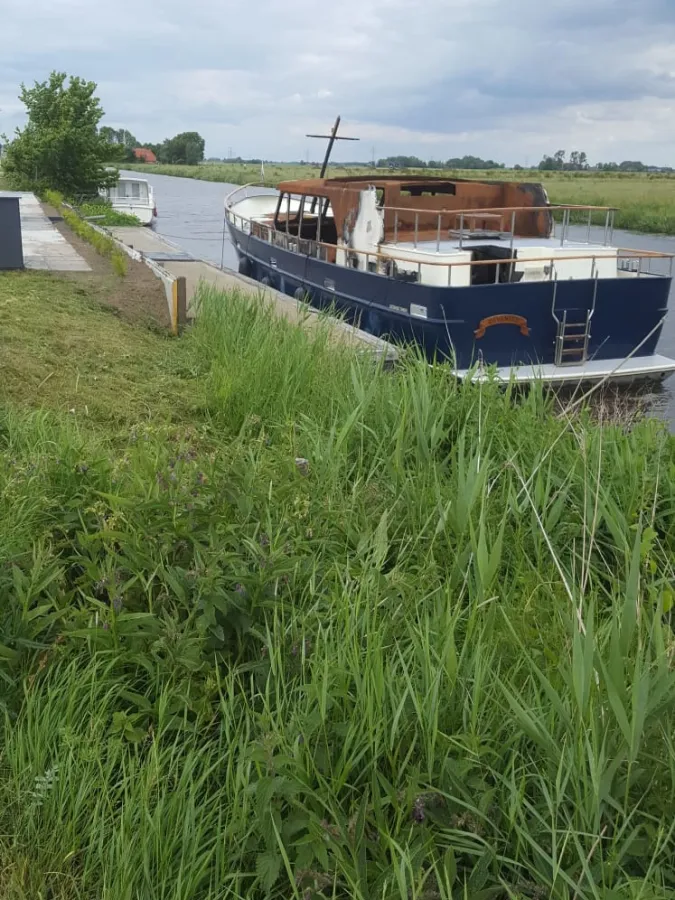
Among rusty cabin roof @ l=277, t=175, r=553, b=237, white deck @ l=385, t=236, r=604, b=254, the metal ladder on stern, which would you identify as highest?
rusty cabin roof @ l=277, t=175, r=553, b=237

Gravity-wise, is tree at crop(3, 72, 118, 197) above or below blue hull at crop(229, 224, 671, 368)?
above

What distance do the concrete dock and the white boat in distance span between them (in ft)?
25.7

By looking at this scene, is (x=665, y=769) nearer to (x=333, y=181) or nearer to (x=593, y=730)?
(x=593, y=730)

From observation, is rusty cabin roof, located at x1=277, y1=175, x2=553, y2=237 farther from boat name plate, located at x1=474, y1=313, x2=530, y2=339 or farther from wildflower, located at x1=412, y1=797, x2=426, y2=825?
wildflower, located at x1=412, y1=797, x2=426, y2=825

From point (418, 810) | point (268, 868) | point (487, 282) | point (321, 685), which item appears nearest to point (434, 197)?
point (487, 282)

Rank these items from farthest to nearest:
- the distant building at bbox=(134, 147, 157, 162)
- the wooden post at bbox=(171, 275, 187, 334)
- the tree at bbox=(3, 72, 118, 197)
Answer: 1. the distant building at bbox=(134, 147, 157, 162)
2. the tree at bbox=(3, 72, 118, 197)
3. the wooden post at bbox=(171, 275, 187, 334)

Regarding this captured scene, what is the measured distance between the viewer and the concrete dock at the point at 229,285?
24.2 feet

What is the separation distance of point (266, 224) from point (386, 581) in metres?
13.7

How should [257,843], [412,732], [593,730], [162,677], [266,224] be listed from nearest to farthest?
[593,730] → [257,843] → [412,732] → [162,677] → [266,224]

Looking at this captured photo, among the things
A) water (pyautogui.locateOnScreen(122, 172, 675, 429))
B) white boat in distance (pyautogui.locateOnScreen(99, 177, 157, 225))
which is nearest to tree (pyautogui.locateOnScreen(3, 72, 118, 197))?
white boat in distance (pyautogui.locateOnScreen(99, 177, 157, 225))

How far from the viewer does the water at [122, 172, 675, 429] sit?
11.9 metres

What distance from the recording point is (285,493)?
12.2 feet

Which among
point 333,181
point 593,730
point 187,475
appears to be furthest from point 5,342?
point 333,181

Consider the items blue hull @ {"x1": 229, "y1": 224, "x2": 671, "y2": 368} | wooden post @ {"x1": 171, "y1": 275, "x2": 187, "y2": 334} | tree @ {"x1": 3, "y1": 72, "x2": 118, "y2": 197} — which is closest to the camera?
wooden post @ {"x1": 171, "y1": 275, "x2": 187, "y2": 334}
